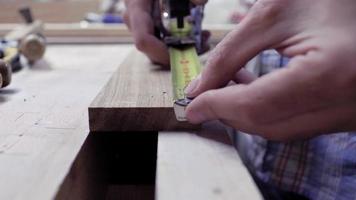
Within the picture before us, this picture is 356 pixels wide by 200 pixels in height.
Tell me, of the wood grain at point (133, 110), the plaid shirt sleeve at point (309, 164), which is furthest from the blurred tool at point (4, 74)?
the plaid shirt sleeve at point (309, 164)

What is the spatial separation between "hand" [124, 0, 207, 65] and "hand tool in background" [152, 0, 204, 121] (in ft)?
0.06

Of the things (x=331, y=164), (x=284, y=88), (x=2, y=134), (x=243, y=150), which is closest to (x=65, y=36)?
(x=243, y=150)

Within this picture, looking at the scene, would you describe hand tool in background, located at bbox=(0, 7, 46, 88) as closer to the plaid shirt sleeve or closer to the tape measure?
the tape measure

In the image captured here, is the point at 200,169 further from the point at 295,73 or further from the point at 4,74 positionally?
the point at 4,74

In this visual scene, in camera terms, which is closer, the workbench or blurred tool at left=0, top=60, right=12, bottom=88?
the workbench

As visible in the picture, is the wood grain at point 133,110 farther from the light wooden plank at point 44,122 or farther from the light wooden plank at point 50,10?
the light wooden plank at point 50,10

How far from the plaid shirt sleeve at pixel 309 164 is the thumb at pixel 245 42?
277mm

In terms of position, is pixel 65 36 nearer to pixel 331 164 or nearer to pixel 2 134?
pixel 2 134

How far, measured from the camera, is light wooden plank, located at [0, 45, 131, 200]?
15.1 inches

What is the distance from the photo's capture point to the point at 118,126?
0.52m

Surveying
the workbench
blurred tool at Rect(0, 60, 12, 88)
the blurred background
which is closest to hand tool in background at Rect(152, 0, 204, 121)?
the workbench

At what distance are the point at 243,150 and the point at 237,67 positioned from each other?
53 cm

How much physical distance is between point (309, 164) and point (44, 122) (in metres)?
0.45

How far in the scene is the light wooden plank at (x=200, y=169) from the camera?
14.4 inches
